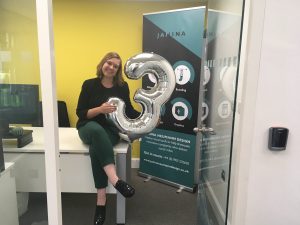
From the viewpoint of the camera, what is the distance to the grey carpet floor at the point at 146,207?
2.23 meters

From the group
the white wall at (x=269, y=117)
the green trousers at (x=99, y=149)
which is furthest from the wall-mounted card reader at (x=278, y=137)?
the green trousers at (x=99, y=149)

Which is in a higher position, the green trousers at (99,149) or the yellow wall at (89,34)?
the yellow wall at (89,34)

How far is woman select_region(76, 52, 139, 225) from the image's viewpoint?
6.29 feet

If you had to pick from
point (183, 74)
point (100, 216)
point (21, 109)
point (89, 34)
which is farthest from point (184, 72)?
point (21, 109)

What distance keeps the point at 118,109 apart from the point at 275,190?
0.87 meters

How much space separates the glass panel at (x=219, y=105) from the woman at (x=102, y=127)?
562mm

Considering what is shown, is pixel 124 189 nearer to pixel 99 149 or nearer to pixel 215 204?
pixel 99 149

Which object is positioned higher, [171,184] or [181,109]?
[181,109]

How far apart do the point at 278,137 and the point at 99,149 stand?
48.5 inches

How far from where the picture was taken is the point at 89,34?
10.6ft

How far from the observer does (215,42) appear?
1.67m

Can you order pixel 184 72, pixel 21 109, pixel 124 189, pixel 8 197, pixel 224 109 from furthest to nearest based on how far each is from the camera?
1. pixel 184 72
2. pixel 124 189
3. pixel 224 109
4. pixel 8 197
5. pixel 21 109

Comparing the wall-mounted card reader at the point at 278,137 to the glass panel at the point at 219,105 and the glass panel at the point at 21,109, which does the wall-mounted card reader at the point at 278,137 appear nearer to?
the glass panel at the point at 219,105

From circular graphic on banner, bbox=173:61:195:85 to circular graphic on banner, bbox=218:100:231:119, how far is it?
1.17 metres
